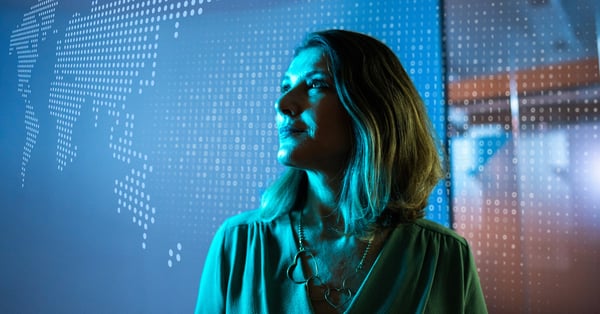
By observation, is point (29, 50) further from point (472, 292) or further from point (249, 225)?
point (472, 292)

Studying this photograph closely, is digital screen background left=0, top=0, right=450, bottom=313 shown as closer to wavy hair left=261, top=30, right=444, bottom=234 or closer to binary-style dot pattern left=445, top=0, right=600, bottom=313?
binary-style dot pattern left=445, top=0, right=600, bottom=313

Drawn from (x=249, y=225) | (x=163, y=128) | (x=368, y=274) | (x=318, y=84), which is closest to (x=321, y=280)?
(x=368, y=274)

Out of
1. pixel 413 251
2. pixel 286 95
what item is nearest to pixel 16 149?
pixel 286 95

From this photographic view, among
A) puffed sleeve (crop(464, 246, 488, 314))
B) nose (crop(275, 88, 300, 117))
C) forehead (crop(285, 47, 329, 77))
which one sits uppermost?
forehead (crop(285, 47, 329, 77))

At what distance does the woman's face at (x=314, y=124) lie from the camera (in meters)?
1.11

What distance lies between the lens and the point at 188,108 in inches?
66.6

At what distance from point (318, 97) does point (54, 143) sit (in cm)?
125

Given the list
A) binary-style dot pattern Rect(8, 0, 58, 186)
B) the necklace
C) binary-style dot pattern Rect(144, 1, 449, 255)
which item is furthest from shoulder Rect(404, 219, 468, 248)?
binary-style dot pattern Rect(8, 0, 58, 186)

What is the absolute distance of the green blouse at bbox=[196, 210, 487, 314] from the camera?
1090 millimetres

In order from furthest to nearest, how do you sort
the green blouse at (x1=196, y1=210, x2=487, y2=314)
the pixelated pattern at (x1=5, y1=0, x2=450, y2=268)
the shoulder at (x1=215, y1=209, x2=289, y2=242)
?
the pixelated pattern at (x1=5, y1=0, x2=450, y2=268) → the shoulder at (x1=215, y1=209, x2=289, y2=242) → the green blouse at (x1=196, y1=210, x2=487, y2=314)

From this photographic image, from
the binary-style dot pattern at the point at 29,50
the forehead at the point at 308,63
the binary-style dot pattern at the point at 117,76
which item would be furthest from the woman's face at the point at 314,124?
the binary-style dot pattern at the point at 29,50

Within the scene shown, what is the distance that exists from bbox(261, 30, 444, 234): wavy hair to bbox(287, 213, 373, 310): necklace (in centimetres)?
10

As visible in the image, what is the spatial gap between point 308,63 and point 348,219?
0.38 metres

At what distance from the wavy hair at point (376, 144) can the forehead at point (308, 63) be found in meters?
0.01
